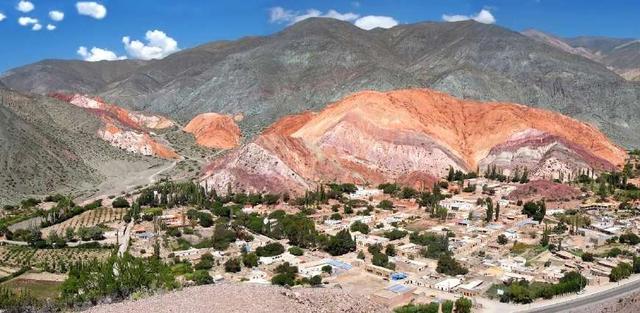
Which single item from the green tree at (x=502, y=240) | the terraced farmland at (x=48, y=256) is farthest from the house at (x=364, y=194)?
the terraced farmland at (x=48, y=256)

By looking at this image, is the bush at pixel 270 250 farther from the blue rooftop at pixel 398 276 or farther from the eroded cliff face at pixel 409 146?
the eroded cliff face at pixel 409 146

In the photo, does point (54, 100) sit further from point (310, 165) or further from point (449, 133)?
point (449, 133)

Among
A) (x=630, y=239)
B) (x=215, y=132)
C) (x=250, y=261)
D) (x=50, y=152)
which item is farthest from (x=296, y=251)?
(x=215, y=132)

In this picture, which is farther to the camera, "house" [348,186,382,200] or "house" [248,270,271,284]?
"house" [348,186,382,200]

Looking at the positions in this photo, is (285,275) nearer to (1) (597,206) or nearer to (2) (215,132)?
(1) (597,206)

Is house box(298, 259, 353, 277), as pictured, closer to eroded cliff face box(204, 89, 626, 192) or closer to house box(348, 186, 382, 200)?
house box(348, 186, 382, 200)

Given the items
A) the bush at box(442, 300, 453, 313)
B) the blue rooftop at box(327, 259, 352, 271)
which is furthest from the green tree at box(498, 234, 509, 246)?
the bush at box(442, 300, 453, 313)

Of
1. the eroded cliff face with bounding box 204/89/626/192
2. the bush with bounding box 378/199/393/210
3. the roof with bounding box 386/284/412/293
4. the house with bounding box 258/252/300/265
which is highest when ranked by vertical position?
the eroded cliff face with bounding box 204/89/626/192

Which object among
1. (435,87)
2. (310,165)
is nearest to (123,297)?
(310,165)
